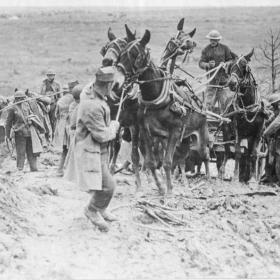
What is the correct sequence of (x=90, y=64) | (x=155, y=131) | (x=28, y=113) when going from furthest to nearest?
(x=90, y=64), (x=28, y=113), (x=155, y=131)

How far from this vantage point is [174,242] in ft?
23.7

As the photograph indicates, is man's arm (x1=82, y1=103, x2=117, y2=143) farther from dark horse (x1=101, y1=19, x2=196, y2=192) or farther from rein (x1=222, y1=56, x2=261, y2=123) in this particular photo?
rein (x1=222, y1=56, x2=261, y2=123)

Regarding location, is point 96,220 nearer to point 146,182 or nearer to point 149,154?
point 149,154

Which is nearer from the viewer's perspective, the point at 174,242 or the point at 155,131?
the point at 174,242

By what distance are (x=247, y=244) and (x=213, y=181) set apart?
3968mm

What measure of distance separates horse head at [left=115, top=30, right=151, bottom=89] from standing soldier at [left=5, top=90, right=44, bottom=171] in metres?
4.40

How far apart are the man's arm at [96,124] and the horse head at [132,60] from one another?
1830mm

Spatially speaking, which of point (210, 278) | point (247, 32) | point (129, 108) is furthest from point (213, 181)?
point (247, 32)

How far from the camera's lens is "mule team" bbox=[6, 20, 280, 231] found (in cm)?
695

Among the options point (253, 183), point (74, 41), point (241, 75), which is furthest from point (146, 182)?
point (74, 41)

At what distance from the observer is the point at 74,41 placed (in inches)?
1443

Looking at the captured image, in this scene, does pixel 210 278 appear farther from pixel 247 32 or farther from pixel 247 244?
pixel 247 32

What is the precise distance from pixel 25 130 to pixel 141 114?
4.21 m

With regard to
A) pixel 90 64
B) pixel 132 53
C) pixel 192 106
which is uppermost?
pixel 132 53
